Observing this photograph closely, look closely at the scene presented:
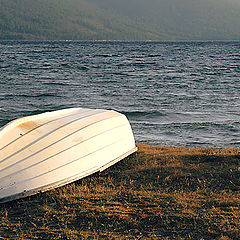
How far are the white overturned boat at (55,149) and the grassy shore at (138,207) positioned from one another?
0.17m

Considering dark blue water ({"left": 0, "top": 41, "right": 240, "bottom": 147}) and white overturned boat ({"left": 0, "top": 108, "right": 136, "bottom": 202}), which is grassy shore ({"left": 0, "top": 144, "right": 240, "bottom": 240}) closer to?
white overturned boat ({"left": 0, "top": 108, "right": 136, "bottom": 202})

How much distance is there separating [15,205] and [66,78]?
21.4 m

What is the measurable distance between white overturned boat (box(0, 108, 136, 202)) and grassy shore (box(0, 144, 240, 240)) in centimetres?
17

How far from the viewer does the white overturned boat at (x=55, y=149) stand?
16.7 feet

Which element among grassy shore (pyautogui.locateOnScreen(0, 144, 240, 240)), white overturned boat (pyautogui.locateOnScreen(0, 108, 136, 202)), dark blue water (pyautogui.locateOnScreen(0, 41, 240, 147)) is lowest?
dark blue water (pyautogui.locateOnScreen(0, 41, 240, 147))

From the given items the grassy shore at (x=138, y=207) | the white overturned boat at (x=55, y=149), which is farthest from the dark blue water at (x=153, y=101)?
the grassy shore at (x=138, y=207)

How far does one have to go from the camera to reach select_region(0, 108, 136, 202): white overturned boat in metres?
5.09

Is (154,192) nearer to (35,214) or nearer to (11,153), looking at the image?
(35,214)

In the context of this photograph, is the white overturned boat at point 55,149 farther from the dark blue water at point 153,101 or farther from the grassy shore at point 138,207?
the dark blue water at point 153,101

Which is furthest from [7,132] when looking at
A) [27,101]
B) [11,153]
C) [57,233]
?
[27,101]

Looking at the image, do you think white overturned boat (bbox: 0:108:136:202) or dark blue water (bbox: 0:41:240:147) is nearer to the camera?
white overturned boat (bbox: 0:108:136:202)

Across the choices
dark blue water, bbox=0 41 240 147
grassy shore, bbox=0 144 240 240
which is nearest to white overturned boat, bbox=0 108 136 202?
grassy shore, bbox=0 144 240 240

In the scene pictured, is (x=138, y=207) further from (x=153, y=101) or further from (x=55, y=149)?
(x=153, y=101)

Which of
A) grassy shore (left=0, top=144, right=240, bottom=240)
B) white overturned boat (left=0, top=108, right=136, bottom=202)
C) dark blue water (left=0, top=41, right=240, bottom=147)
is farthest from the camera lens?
dark blue water (left=0, top=41, right=240, bottom=147)
